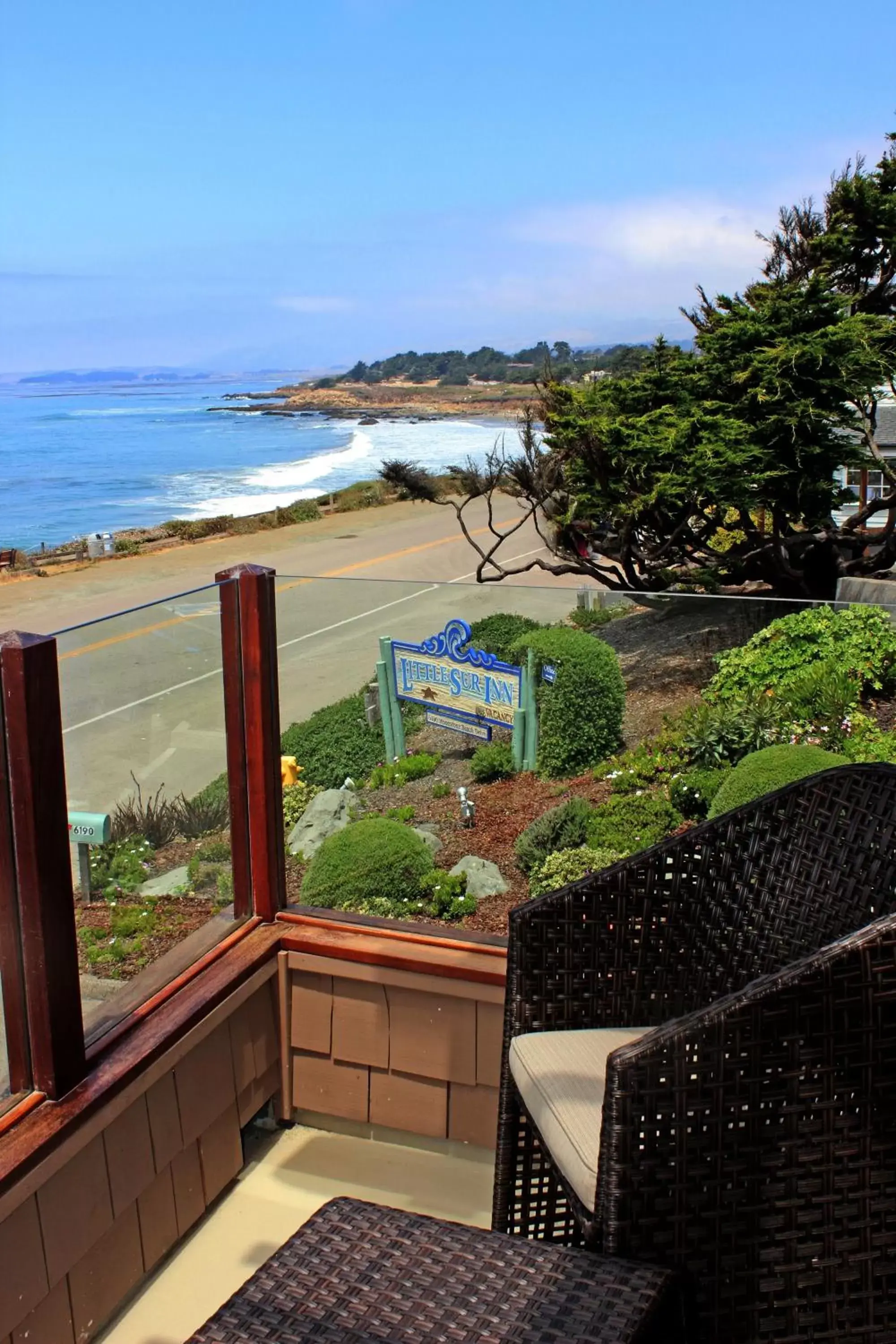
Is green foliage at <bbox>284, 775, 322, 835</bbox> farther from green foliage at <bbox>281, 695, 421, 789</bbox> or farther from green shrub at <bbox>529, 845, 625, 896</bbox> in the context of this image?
green shrub at <bbox>529, 845, 625, 896</bbox>

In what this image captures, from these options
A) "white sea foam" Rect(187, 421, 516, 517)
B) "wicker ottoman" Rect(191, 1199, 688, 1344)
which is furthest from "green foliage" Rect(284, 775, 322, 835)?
"white sea foam" Rect(187, 421, 516, 517)

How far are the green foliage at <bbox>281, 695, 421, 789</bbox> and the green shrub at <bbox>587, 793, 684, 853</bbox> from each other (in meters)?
0.46

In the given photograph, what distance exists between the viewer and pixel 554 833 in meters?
2.36

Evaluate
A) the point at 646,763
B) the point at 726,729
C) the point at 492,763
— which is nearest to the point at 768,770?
the point at 726,729

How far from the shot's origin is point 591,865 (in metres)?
2.35

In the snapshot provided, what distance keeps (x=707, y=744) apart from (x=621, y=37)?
52919 millimetres

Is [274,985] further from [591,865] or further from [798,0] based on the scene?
[798,0]

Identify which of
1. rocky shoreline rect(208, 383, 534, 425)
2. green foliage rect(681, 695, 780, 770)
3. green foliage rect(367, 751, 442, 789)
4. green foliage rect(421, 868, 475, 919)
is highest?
rocky shoreline rect(208, 383, 534, 425)

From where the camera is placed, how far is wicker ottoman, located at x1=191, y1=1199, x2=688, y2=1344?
113 centimetres

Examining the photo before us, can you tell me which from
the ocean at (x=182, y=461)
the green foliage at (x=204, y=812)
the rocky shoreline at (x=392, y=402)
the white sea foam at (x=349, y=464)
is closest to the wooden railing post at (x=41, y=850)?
the green foliage at (x=204, y=812)

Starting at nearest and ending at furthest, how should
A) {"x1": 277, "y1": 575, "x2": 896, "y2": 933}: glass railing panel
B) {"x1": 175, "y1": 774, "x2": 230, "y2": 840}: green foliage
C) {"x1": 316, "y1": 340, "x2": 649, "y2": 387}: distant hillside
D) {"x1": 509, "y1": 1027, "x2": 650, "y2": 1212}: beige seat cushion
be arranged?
{"x1": 509, "y1": 1027, "x2": 650, "y2": 1212}: beige seat cushion, {"x1": 175, "y1": 774, "x2": 230, "y2": 840}: green foliage, {"x1": 277, "y1": 575, "x2": 896, "y2": 933}: glass railing panel, {"x1": 316, "y1": 340, "x2": 649, "y2": 387}: distant hillside

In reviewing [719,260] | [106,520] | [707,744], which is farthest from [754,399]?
[719,260]

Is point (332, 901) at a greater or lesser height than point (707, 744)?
lesser

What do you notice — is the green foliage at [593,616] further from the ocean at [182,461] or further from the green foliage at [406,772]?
the ocean at [182,461]
